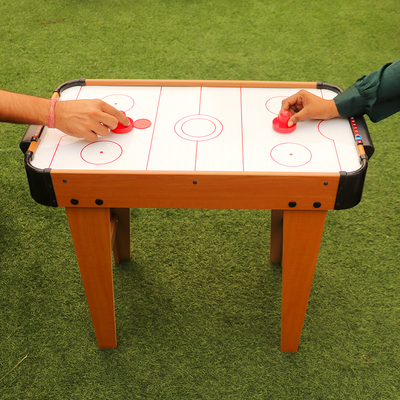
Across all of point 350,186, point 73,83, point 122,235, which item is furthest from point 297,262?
point 73,83

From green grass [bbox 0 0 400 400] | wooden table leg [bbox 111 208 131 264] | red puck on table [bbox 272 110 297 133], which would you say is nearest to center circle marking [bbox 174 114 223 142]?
red puck on table [bbox 272 110 297 133]

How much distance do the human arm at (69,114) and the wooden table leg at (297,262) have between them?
20.7 inches

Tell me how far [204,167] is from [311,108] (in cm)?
36

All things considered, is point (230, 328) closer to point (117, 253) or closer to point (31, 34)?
point (117, 253)

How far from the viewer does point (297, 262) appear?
126 centimetres

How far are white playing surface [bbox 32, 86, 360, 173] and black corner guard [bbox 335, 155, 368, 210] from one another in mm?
41

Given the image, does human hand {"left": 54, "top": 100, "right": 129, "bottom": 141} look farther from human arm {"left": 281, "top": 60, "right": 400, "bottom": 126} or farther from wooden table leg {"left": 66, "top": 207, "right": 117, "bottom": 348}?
human arm {"left": 281, "top": 60, "right": 400, "bottom": 126}

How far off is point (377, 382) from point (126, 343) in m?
0.79

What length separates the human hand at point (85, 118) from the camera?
3.93 ft

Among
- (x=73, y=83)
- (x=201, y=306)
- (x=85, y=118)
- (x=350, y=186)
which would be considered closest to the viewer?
(x=350, y=186)

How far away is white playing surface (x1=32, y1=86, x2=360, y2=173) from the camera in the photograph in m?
1.15

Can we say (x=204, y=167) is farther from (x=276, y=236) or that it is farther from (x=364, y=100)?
(x=276, y=236)

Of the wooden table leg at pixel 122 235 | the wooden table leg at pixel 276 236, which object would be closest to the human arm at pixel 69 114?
the wooden table leg at pixel 122 235

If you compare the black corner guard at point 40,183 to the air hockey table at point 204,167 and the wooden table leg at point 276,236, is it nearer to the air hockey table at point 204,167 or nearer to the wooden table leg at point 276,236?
the air hockey table at point 204,167
